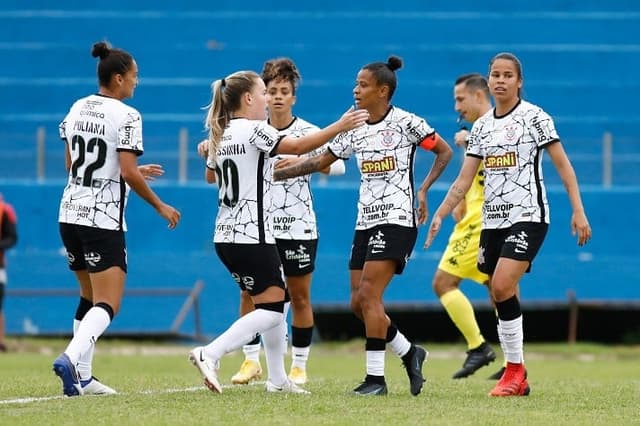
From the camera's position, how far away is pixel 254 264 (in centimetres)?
799

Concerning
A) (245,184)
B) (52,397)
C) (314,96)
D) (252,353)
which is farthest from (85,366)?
(314,96)

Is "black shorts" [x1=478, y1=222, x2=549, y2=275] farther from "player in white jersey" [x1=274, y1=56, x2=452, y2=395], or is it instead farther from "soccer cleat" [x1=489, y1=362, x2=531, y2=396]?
"soccer cleat" [x1=489, y1=362, x2=531, y2=396]

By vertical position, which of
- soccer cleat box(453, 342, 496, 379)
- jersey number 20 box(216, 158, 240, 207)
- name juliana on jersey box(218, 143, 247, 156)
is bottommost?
soccer cleat box(453, 342, 496, 379)

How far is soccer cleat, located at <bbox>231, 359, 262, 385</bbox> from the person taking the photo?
9742 mm

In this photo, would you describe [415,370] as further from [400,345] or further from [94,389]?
[94,389]

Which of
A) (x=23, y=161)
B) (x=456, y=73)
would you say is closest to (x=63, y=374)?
(x=23, y=161)

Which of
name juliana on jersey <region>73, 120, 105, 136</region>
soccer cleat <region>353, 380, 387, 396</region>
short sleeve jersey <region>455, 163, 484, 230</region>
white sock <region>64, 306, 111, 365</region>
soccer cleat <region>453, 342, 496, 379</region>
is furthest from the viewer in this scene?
short sleeve jersey <region>455, 163, 484, 230</region>

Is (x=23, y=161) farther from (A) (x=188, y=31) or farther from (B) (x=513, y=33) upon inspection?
(B) (x=513, y=33)

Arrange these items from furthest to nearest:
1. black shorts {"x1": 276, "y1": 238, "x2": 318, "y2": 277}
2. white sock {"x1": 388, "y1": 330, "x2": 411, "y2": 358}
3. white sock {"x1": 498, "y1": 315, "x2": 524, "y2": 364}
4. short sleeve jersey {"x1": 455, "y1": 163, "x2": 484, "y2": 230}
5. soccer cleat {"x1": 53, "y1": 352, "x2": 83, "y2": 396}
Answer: short sleeve jersey {"x1": 455, "y1": 163, "x2": 484, "y2": 230}
black shorts {"x1": 276, "y1": 238, "x2": 318, "y2": 277}
white sock {"x1": 388, "y1": 330, "x2": 411, "y2": 358}
white sock {"x1": 498, "y1": 315, "x2": 524, "y2": 364}
soccer cleat {"x1": 53, "y1": 352, "x2": 83, "y2": 396}

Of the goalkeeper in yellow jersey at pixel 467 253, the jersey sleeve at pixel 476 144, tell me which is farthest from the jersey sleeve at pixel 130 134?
the goalkeeper in yellow jersey at pixel 467 253

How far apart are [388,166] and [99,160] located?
6.13 ft

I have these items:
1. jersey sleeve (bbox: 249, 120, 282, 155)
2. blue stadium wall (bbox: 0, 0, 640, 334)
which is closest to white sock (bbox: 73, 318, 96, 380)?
jersey sleeve (bbox: 249, 120, 282, 155)

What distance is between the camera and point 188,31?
2672 centimetres

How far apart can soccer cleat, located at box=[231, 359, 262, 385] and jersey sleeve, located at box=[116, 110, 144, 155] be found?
7.38 feet
